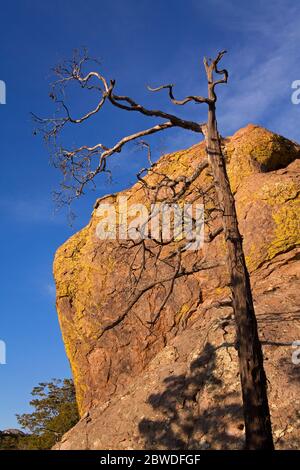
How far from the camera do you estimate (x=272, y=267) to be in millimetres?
16250

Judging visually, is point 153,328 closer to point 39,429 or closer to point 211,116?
point 211,116

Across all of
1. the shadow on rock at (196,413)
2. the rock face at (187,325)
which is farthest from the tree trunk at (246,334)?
the shadow on rock at (196,413)

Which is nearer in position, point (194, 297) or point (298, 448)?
point (298, 448)

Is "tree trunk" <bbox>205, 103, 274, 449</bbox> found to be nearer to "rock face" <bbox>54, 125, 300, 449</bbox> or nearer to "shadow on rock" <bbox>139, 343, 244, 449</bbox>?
"rock face" <bbox>54, 125, 300, 449</bbox>

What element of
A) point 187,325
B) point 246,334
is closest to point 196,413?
point 246,334

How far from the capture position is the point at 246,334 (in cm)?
833

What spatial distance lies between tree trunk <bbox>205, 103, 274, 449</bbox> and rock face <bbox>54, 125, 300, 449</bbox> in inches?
30.6

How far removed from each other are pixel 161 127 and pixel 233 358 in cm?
614

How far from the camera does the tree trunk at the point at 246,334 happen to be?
25.6 ft

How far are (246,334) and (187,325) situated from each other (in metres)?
9.03

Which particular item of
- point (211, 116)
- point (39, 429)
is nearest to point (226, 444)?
point (211, 116)

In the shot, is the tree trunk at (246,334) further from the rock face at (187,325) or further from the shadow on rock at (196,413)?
the shadow on rock at (196,413)

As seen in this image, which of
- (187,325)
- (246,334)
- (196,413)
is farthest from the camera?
(187,325)

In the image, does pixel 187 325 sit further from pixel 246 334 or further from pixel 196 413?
pixel 246 334
